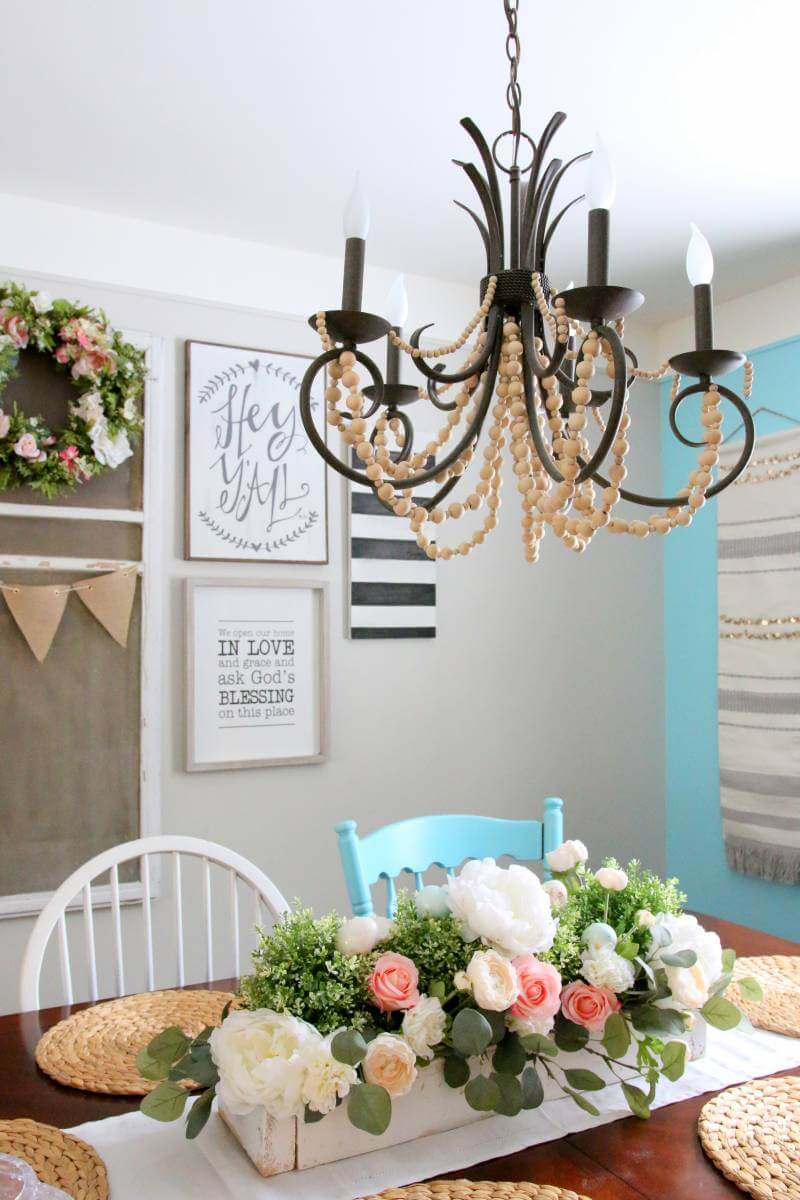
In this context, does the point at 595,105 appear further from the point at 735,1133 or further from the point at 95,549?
the point at 735,1133

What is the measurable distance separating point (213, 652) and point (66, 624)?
393 mm

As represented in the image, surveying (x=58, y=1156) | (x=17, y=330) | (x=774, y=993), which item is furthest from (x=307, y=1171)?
(x=17, y=330)

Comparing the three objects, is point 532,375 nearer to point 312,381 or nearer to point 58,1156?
point 312,381

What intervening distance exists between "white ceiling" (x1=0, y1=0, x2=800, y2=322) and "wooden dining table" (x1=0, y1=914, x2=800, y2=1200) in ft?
5.69

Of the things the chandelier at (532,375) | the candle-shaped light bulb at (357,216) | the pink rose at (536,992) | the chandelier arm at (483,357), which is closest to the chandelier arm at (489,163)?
the chandelier at (532,375)

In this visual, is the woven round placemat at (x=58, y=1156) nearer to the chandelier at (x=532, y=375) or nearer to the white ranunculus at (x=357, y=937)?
the white ranunculus at (x=357, y=937)

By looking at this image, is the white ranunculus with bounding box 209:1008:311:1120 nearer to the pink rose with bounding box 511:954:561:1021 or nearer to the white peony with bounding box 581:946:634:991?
the pink rose with bounding box 511:954:561:1021

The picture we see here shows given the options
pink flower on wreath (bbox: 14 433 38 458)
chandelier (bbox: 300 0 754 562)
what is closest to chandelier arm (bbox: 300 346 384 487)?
chandelier (bbox: 300 0 754 562)

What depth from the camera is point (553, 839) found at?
184cm

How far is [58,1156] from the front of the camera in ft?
3.44

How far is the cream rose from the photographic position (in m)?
0.98

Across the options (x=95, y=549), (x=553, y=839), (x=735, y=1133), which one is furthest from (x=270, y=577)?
(x=735, y=1133)

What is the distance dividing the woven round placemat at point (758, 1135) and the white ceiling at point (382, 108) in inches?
68.0

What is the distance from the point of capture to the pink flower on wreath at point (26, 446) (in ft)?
7.80
